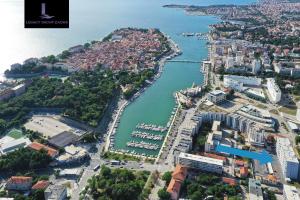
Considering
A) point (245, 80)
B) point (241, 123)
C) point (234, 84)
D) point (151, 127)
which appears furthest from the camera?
point (245, 80)

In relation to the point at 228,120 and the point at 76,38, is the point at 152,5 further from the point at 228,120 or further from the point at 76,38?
the point at 228,120

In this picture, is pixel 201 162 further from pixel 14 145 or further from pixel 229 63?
pixel 229 63

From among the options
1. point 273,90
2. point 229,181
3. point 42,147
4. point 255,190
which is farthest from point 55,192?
point 273,90

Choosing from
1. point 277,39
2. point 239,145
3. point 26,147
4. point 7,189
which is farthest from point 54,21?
point 277,39

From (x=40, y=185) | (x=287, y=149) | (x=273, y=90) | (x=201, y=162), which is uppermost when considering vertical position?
(x=273, y=90)

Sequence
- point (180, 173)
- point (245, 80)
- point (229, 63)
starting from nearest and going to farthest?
point (180, 173) < point (245, 80) < point (229, 63)

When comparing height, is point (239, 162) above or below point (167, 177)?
above

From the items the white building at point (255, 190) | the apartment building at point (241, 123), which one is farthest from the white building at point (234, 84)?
the white building at point (255, 190)

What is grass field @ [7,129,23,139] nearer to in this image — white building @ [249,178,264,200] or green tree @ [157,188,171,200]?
green tree @ [157,188,171,200]
